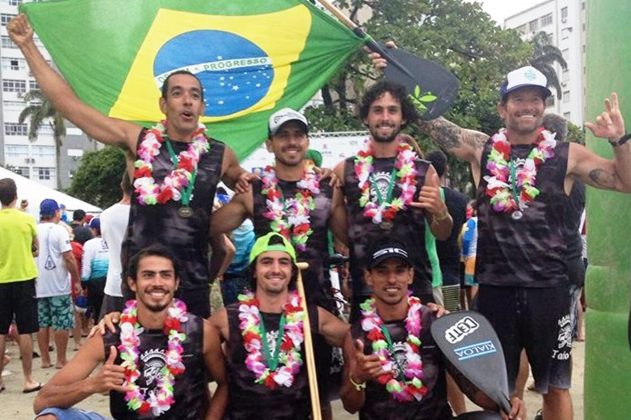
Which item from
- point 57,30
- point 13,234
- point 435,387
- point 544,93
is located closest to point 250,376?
point 435,387

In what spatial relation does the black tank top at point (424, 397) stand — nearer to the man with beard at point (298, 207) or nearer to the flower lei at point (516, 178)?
the man with beard at point (298, 207)

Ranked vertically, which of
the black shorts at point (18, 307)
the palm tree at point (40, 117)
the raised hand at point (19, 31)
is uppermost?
the palm tree at point (40, 117)

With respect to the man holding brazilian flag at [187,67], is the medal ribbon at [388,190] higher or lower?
lower

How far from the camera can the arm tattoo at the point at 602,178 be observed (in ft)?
13.1

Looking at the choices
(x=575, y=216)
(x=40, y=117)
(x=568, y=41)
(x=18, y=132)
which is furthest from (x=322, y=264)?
(x=568, y=41)

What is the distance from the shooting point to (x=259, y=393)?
3.89 m

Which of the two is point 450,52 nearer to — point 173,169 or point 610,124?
point 610,124

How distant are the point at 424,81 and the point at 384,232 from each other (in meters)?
1.43

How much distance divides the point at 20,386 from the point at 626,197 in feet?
20.4

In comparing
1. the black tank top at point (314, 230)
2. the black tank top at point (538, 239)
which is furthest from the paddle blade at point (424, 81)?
the black tank top at point (314, 230)

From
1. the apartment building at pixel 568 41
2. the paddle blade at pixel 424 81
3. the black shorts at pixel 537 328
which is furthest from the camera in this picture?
the apartment building at pixel 568 41

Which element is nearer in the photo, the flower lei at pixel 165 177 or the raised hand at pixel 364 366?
the raised hand at pixel 364 366

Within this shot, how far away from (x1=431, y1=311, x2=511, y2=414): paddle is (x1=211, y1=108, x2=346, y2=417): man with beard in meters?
0.82

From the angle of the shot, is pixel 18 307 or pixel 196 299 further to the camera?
pixel 18 307
